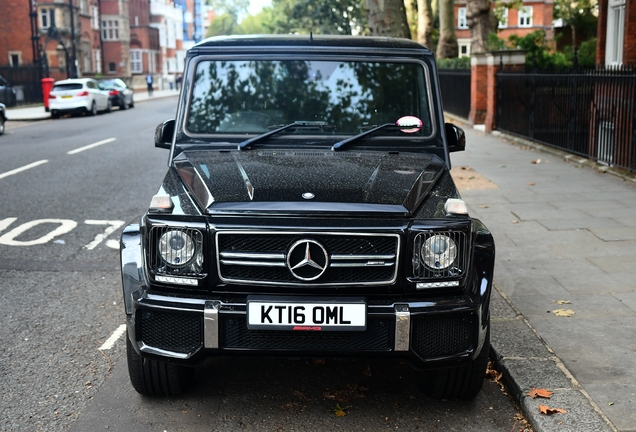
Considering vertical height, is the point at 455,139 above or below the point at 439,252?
above

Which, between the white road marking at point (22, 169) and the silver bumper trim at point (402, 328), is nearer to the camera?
the silver bumper trim at point (402, 328)

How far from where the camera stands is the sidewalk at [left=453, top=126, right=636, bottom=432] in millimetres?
4141

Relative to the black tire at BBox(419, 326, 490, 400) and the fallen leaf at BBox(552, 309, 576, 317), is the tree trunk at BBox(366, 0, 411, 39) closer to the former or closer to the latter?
the fallen leaf at BBox(552, 309, 576, 317)

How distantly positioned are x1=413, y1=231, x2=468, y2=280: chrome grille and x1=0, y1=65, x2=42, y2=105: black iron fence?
42.4m

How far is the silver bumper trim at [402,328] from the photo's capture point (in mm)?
3709

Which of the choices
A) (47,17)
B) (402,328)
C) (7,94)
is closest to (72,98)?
(7,94)

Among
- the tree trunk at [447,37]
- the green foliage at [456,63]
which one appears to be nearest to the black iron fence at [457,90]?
the green foliage at [456,63]

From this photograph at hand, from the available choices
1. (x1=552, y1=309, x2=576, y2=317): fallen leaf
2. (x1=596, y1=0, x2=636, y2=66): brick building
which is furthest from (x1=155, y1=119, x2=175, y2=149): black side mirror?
(x1=596, y1=0, x2=636, y2=66): brick building

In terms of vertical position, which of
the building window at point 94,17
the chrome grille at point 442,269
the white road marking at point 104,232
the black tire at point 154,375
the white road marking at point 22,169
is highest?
the building window at point 94,17

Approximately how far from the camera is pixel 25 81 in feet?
146

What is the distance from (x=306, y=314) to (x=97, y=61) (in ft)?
257

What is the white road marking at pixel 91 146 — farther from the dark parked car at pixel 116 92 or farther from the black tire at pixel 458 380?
the dark parked car at pixel 116 92

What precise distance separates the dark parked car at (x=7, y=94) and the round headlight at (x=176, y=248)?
116ft

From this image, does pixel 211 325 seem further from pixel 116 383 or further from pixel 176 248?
pixel 116 383
